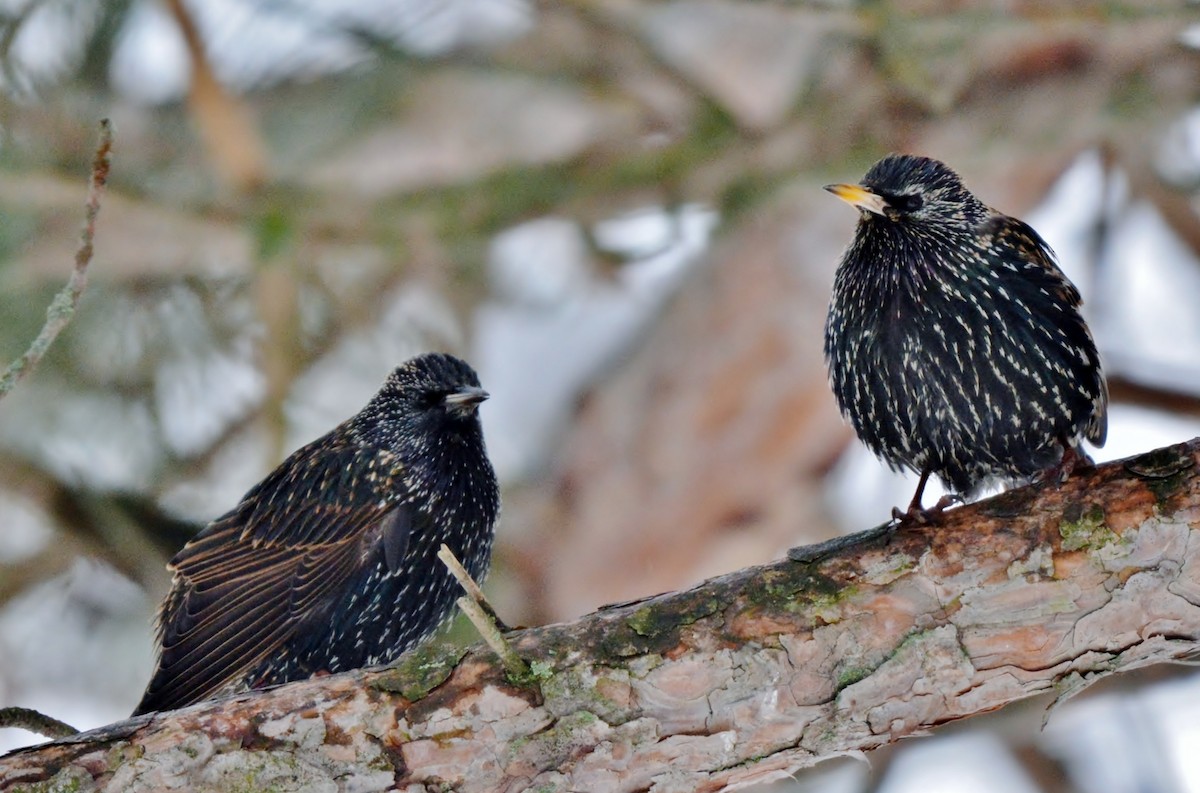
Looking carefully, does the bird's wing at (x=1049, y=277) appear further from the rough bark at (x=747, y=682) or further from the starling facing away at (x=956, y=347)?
the rough bark at (x=747, y=682)

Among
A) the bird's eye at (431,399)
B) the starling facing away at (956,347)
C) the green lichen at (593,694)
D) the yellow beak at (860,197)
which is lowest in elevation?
the green lichen at (593,694)

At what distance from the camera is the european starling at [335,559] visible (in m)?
4.64

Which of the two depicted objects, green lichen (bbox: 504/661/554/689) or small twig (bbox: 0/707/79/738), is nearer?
green lichen (bbox: 504/661/554/689)

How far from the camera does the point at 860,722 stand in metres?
3.49

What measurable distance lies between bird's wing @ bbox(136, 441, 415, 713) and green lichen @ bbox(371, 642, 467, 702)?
1141 mm

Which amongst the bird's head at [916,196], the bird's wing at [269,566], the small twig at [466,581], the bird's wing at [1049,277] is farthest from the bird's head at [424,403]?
the bird's wing at [1049,277]

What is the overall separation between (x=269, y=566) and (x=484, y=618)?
1.87 m

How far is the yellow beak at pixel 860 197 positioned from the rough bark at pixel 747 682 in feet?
3.99

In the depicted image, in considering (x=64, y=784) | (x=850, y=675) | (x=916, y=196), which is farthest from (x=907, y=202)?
(x=64, y=784)

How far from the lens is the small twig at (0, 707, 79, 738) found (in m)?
3.75

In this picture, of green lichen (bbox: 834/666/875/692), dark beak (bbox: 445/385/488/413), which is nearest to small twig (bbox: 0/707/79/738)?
dark beak (bbox: 445/385/488/413)

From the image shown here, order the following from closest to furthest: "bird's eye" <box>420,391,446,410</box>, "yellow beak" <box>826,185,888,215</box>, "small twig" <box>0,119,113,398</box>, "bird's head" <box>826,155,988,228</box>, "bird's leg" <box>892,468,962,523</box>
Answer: "small twig" <box>0,119,113,398</box> < "bird's leg" <box>892,468,962,523</box> < "yellow beak" <box>826,185,888,215</box> < "bird's head" <box>826,155,988,228</box> < "bird's eye" <box>420,391,446,410</box>

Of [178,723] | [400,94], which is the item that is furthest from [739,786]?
[400,94]

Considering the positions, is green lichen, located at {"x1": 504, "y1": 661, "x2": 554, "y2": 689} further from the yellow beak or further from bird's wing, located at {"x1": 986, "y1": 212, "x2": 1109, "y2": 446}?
bird's wing, located at {"x1": 986, "y1": 212, "x2": 1109, "y2": 446}
